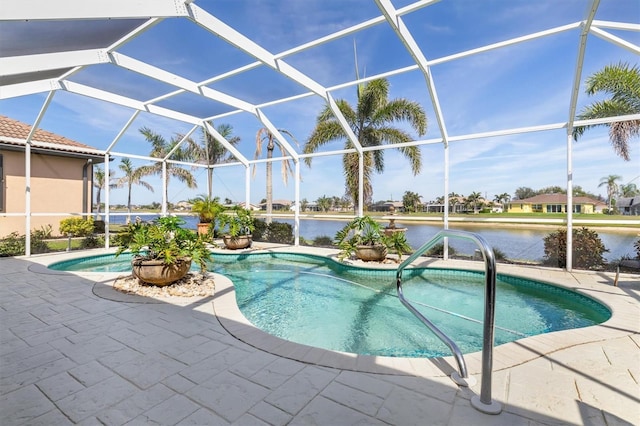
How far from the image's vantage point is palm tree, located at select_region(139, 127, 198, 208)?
2212cm

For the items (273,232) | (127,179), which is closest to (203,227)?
(273,232)

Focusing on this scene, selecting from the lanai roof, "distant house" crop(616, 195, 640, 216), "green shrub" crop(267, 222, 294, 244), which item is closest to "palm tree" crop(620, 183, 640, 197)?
"distant house" crop(616, 195, 640, 216)

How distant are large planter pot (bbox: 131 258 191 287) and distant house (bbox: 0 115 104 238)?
872cm

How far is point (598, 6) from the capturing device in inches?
206

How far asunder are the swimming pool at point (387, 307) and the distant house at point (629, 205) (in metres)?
4.91

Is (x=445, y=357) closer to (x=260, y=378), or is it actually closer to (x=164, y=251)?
(x=260, y=378)

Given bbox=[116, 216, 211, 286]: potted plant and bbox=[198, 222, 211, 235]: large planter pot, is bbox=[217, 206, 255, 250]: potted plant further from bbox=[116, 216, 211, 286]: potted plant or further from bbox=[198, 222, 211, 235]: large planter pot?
bbox=[116, 216, 211, 286]: potted plant

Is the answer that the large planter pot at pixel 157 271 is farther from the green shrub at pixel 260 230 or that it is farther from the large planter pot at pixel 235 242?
the green shrub at pixel 260 230

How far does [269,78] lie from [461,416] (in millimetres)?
8026

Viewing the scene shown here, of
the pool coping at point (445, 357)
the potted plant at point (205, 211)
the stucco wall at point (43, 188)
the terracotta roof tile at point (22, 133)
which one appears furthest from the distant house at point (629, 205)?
the terracotta roof tile at point (22, 133)

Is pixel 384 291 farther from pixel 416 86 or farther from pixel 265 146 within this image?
pixel 265 146

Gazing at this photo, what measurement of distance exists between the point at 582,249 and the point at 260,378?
8892 mm

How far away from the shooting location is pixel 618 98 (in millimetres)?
8758

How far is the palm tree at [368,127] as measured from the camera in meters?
12.5
